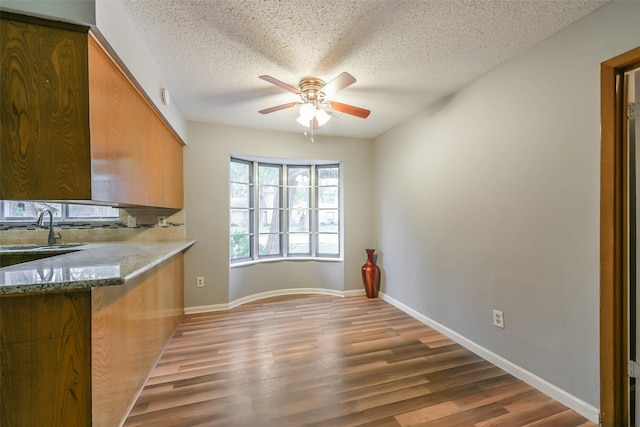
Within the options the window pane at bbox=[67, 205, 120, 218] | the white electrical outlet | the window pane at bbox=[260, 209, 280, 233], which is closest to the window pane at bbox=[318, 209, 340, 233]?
the window pane at bbox=[260, 209, 280, 233]

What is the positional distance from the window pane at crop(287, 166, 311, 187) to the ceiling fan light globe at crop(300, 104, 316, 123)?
1934mm

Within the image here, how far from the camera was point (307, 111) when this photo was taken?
2.10 meters

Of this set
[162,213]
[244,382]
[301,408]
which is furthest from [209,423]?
[162,213]

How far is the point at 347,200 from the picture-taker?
3785 mm

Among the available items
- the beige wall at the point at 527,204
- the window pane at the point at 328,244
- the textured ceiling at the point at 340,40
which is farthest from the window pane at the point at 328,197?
the textured ceiling at the point at 340,40

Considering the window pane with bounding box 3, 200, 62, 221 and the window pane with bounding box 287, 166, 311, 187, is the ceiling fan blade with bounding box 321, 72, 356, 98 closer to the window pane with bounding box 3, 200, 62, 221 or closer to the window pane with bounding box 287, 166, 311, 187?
the window pane with bounding box 287, 166, 311, 187

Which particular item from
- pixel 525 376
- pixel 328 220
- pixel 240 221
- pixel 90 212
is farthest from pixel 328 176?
pixel 525 376

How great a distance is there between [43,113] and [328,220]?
3.33 meters

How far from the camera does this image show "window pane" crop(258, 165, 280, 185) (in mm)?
3887

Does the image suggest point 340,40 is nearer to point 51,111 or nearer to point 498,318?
point 51,111

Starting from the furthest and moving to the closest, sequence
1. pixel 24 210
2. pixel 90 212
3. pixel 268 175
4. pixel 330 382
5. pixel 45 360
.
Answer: pixel 268 175, pixel 90 212, pixel 24 210, pixel 330 382, pixel 45 360

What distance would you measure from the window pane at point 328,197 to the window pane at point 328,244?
49 cm

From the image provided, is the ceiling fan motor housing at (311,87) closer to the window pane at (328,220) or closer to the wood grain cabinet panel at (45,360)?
the wood grain cabinet panel at (45,360)

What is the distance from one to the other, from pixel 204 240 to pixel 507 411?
10.4 feet
